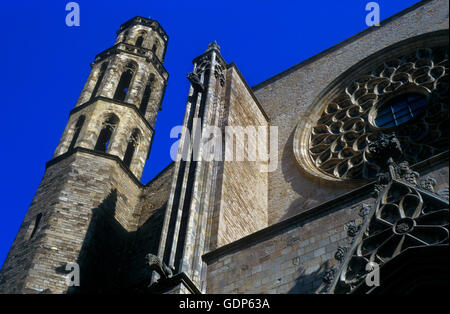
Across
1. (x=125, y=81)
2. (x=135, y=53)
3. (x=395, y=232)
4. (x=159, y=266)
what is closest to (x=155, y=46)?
(x=135, y=53)

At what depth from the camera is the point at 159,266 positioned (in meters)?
6.89

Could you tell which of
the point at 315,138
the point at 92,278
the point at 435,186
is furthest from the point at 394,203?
the point at 92,278

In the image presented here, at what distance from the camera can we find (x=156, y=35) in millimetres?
16766

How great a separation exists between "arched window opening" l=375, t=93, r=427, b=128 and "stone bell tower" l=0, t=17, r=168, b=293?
5102mm

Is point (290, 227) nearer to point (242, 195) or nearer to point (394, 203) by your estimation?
point (394, 203)

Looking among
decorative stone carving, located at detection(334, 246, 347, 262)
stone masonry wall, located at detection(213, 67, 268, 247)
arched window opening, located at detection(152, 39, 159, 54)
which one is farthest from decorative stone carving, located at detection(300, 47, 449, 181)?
arched window opening, located at detection(152, 39, 159, 54)

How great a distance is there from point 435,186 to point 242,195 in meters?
3.69

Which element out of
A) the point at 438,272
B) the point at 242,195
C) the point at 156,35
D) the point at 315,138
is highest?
the point at 156,35

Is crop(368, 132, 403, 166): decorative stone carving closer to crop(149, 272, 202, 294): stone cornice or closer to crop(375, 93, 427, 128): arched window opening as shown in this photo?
crop(149, 272, 202, 294): stone cornice

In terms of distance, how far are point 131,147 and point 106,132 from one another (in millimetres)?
625

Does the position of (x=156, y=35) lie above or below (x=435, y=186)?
above

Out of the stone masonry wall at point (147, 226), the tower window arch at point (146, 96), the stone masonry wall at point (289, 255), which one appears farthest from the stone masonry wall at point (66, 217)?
the stone masonry wall at point (289, 255)

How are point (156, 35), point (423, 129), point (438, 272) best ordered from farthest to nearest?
point (156, 35), point (423, 129), point (438, 272)

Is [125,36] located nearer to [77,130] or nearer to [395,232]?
[77,130]
